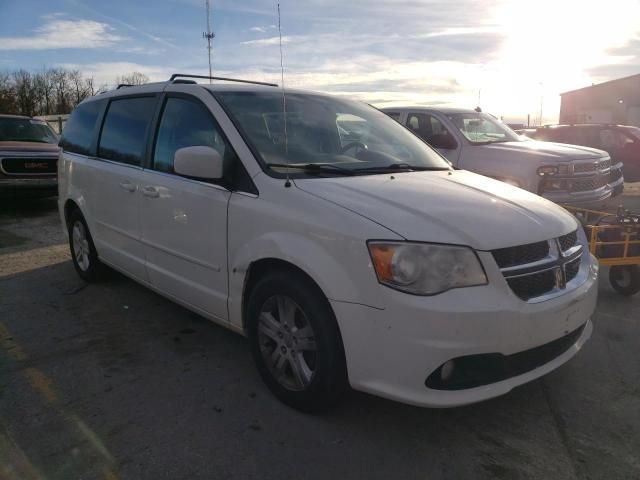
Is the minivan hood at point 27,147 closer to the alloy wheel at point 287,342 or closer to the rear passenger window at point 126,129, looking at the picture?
the rear passenger window at point 126,129

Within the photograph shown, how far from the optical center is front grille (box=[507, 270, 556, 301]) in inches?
105

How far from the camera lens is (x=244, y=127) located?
11.3 ft

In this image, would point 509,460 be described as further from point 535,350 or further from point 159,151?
point 159,151

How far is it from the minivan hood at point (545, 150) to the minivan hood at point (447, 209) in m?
4.40

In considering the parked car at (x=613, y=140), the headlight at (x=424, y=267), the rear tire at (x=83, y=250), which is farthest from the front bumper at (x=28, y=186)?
the parked car at (x=613, y=140)

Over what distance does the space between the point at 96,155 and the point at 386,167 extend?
2.77 metres

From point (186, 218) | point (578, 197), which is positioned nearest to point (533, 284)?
point (186, 218)

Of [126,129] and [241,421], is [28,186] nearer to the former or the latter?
[126,129]

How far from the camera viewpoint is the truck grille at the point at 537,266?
266 centimetres

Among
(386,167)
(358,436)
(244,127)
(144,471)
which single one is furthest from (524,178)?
(144,471)

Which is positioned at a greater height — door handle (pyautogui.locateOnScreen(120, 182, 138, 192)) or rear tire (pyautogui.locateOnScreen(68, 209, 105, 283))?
door handle (pyautogui.locateOnScreen(120, 182, 138, 192))

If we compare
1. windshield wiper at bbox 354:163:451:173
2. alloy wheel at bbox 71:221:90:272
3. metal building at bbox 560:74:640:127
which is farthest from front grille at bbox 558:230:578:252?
metal building at bbox 560:74:640:127

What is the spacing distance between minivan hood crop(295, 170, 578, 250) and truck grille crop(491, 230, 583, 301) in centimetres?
4

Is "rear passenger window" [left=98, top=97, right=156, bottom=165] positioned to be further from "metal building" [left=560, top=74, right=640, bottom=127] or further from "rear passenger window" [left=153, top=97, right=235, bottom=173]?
"metal building" [left=560, top=74, right=640, bottom=127]
